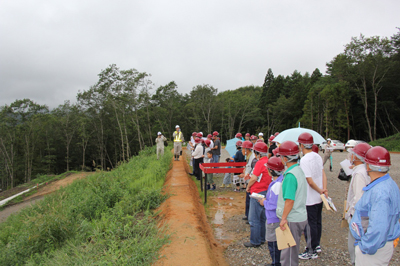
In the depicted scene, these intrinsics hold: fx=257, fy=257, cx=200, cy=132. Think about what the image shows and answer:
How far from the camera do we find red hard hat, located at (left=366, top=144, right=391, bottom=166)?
2.29 meters

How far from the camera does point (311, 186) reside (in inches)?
157

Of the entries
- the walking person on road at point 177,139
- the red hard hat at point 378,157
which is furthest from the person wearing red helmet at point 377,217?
the walking person on road at point 177,139

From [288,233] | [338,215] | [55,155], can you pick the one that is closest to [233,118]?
[55,155]

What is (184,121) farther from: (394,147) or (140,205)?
(140,205)

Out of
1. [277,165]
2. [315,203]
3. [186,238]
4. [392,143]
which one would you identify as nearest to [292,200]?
[277,165]

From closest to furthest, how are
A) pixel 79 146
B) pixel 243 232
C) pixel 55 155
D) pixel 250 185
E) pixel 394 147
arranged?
pixel 250 185 < pixel 243 232 < pixel 394 147 < pixel 55 155 < pixel 79 146

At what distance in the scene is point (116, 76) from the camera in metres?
39.4

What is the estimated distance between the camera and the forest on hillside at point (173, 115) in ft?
125

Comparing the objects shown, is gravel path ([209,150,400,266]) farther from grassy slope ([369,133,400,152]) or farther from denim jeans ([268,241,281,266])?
grassy slope ([369,133,400,152])

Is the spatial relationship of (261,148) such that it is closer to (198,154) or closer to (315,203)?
(315,203)

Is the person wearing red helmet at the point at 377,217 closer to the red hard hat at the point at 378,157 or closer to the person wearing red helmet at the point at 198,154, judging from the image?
Result: the red hard hat at the point at 378,157

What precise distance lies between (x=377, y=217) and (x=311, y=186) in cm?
189

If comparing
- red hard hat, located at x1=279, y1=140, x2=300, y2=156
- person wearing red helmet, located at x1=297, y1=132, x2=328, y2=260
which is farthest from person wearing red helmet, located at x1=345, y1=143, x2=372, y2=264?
red hard hat, located at x1=279, y1=140, x2=300, y2=156

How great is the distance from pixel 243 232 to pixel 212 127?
47.9 m
